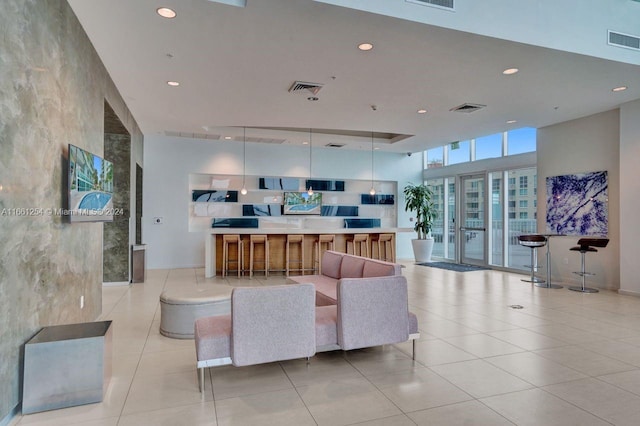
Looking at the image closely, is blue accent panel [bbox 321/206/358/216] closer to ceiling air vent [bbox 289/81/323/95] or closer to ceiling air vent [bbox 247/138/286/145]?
ceiling air vent [bbox 247/138/286/145]

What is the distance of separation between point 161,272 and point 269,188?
3496 millimetres

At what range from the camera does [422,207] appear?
36.0 feet

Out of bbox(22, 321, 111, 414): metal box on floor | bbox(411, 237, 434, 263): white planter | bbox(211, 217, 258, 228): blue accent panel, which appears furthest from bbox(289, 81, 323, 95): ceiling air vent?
bbox(411, 237, 434, 263): white planter

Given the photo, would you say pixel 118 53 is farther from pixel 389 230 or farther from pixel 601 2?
pixel 389 230

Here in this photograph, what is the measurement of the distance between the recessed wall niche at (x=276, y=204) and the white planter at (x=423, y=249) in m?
1.16

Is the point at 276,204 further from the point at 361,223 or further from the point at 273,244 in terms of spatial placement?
the point at 361,223

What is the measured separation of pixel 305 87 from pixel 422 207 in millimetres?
6578

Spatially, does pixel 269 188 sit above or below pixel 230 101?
below

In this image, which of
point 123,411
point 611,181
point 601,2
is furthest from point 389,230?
point 123,411

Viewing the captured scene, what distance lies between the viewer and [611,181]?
268 inches

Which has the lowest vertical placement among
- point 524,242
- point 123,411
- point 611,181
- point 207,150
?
point 123,411

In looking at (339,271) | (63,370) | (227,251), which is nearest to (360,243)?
(227,251)

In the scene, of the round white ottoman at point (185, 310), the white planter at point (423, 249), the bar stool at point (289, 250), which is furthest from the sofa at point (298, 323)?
the white planter at point (423, 249)

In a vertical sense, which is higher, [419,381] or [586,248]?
[586,248]
